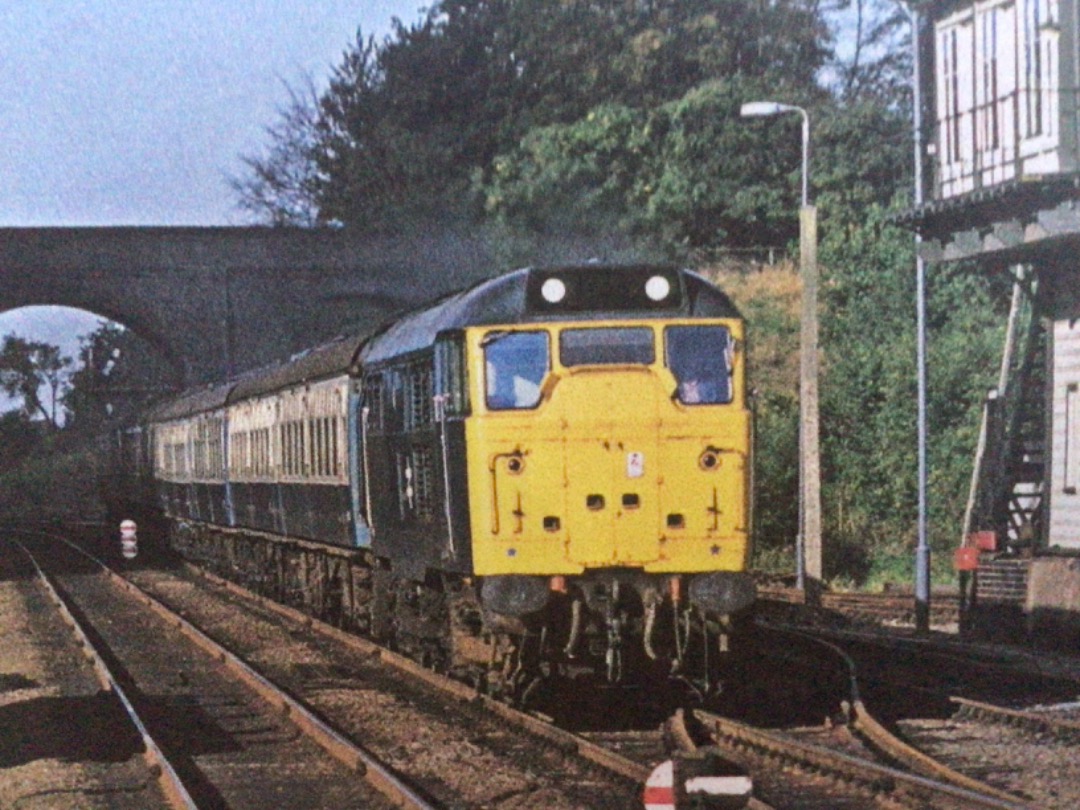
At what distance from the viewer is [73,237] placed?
52.0m

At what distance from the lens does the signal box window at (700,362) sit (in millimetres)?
14172

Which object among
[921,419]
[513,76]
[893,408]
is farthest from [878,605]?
[513,76]

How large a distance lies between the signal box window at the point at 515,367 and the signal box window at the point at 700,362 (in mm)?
909

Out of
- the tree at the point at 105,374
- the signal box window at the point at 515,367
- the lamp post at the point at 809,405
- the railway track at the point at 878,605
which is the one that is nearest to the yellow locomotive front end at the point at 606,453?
the signal box window at the point at 515,367

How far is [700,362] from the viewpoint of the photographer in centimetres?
1424

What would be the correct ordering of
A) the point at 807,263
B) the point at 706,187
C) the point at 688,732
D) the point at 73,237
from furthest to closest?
the point at 73,237, the point at 706,187, the point at 807,263, the point at 688,732

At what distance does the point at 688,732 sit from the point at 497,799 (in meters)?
2.45

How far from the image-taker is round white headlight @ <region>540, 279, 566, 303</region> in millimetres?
14234

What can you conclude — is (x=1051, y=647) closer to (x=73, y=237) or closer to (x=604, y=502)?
(x=604, y=502)

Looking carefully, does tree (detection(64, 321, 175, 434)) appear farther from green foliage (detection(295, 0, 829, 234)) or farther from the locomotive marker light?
the locomotive marker light

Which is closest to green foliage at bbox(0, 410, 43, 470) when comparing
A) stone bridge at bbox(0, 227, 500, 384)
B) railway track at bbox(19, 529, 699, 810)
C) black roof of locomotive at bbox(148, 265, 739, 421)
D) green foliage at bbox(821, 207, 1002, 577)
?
stone bridge at bbox(0, 227, 500, 384)

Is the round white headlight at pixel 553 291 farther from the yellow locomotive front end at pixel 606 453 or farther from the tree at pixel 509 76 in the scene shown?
the tree at pixel 509 76

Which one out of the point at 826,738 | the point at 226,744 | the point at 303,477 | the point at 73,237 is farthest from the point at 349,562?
the point at 73,237

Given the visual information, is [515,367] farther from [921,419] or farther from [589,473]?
[921,419]
